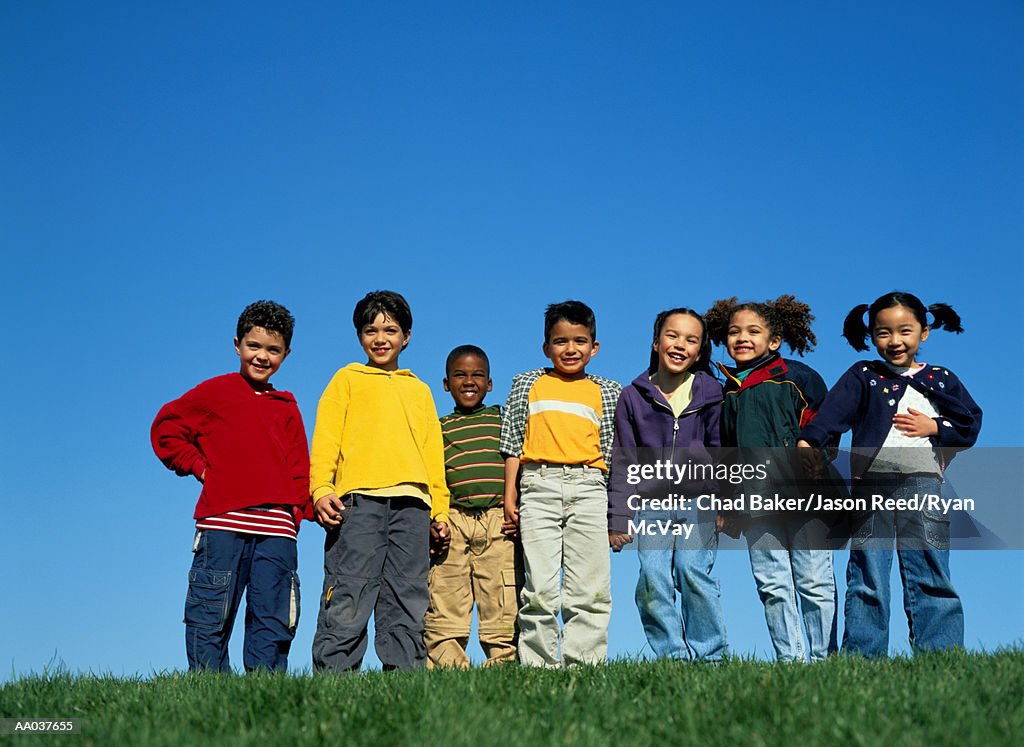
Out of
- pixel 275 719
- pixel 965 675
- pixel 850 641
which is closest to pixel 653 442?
pixel 850 641

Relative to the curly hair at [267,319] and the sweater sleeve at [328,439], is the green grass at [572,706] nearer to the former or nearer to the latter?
the sweater sleeve at [328,439]

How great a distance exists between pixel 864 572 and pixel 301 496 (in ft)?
13.4

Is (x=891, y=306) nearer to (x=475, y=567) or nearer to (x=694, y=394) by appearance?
(x=694, y=394)

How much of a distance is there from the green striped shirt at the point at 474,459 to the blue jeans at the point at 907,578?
2.70 m

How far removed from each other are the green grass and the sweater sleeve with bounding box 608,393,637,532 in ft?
4.58

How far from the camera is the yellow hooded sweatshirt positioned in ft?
21.7

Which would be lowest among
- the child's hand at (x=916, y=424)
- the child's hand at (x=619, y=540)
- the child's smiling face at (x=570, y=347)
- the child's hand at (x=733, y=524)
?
the child's hand at (x=619, y=540)

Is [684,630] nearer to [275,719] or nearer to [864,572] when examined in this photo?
[864,572]

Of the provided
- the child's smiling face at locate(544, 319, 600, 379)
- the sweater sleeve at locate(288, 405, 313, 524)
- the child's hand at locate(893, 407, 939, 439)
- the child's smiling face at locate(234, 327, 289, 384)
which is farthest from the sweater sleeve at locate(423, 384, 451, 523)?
the child's hand at locate(893, 407, 939, 439)

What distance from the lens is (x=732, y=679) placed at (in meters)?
4.83

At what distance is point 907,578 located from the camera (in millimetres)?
6676

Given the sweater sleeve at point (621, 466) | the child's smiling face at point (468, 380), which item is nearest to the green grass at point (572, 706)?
the sweater sleeve at point (621, 466)

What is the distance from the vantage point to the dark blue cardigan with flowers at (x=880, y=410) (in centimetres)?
686
